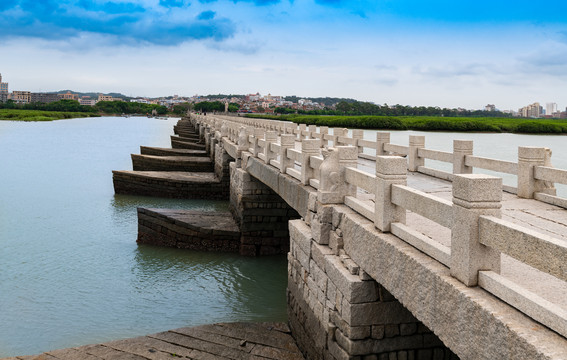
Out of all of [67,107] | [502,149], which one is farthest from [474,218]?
[67,107]

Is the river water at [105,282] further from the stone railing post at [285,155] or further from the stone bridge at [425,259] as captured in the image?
the stone railing post at [285,155]

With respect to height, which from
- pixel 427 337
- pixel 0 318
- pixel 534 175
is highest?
pixel 534 175

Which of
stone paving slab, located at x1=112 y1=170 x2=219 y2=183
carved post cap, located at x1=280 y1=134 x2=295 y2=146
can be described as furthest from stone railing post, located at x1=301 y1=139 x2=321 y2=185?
stone paving slab, located at x1=112 y1=170 x2=219 y2=183

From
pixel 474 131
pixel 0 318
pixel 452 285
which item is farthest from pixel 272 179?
pixel 474 131

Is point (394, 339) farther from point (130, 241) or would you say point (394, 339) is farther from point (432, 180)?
point (130, 241)

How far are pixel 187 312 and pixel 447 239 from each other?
6.45 metres

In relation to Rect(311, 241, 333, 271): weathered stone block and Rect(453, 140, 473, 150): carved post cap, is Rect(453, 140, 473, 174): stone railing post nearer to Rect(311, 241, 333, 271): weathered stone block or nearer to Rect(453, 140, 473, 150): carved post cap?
Rect(453, 140, 473, 150): carved post cap

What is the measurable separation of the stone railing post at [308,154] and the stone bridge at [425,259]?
2cm

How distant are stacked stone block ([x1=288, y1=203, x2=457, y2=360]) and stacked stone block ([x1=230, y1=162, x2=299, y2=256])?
6201mm

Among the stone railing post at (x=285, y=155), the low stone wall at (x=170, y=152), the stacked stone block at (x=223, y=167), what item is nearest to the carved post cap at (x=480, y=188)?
the stone railing post at (x=285, y=155)

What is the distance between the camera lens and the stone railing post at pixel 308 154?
28.1ft

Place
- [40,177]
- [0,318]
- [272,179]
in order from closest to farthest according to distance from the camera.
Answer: [0,318], [272,179], [40,177]

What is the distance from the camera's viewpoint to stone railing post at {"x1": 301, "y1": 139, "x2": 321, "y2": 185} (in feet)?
28.1

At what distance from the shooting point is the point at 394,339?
5.98 metres
